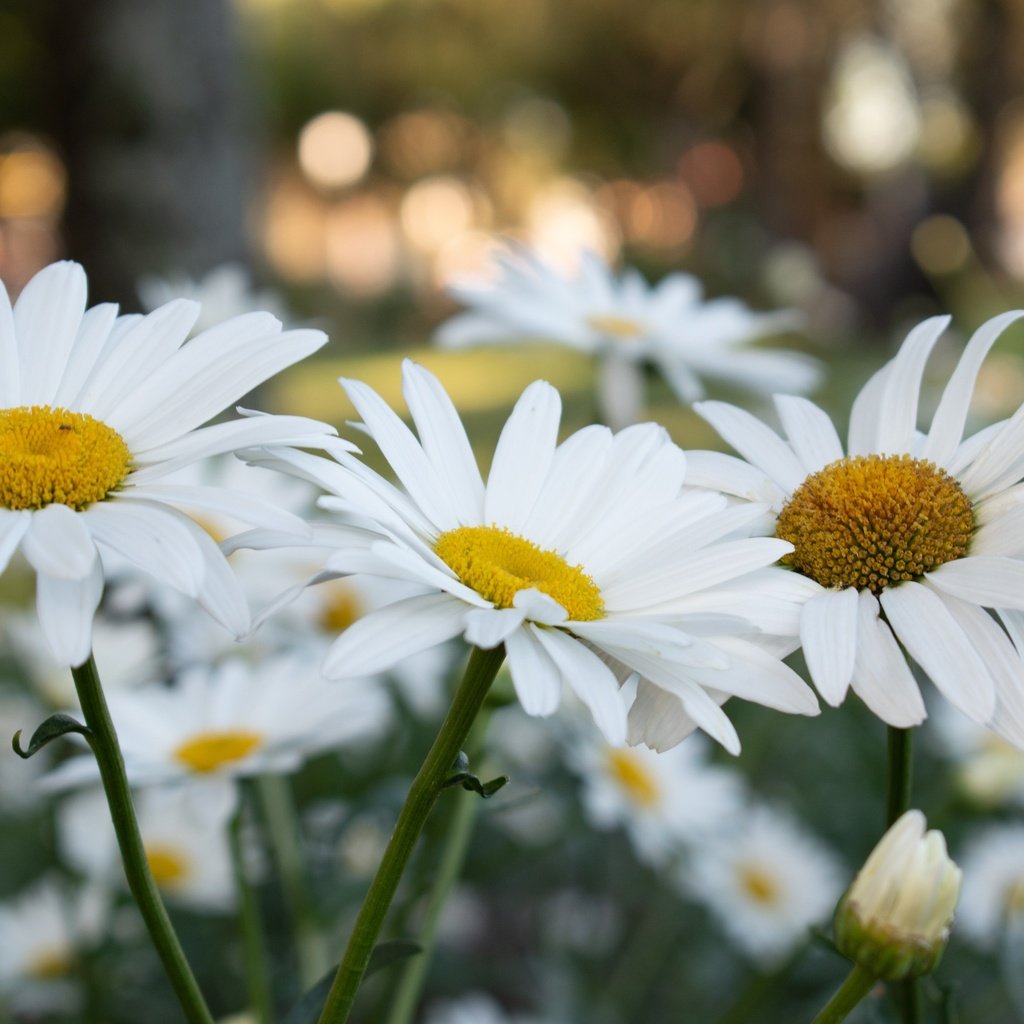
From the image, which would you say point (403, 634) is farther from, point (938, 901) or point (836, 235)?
point (836, 235)

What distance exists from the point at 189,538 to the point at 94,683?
0.05 m

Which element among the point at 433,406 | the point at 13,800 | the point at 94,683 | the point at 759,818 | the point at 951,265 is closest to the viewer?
the point at 94,683

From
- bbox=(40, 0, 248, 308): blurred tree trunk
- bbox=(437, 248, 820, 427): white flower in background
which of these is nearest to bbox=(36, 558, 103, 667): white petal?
bbox=(437, 248, 820, 427): white flower in background

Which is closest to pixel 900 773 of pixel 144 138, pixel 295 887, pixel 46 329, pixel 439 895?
pixel 439 895

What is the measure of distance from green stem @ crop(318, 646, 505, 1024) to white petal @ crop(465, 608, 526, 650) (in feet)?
0.07

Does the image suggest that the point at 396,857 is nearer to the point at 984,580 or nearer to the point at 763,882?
the point at 984,580

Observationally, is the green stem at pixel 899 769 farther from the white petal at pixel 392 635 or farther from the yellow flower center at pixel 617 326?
the yellow flower center at pixel 617 326

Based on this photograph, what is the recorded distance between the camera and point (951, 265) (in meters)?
7.55

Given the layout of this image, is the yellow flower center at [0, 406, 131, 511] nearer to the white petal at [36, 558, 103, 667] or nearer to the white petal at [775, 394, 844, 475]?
the white petal at [36, 558, 103, 667]

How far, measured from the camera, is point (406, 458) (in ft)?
1.56

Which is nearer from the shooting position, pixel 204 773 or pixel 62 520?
pixel 62 520

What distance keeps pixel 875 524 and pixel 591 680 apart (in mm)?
130

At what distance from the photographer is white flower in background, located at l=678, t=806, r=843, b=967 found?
1.17 meters

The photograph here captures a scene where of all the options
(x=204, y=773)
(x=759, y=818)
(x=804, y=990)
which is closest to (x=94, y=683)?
(x=204, y=773)
